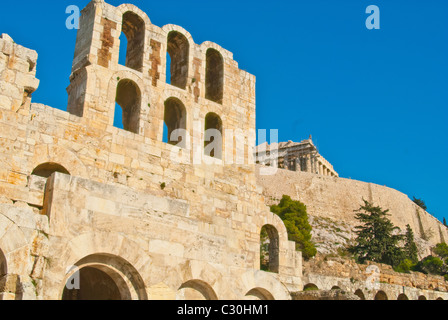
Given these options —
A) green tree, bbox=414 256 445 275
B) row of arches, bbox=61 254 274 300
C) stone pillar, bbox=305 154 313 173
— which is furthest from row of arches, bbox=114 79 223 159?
stone pillar, bbox=305 154 313 173

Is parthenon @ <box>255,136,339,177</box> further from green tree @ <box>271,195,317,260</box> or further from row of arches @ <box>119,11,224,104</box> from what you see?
row of arches @ <box>119,11,224,104</box>

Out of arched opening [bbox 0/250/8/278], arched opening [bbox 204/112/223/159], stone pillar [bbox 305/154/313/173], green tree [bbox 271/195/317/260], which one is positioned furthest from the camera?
stone pillar [bbox 305/154/313/173]

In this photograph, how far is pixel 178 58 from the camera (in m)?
17.4

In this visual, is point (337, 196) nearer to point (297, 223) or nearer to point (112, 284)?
point (297, 223)

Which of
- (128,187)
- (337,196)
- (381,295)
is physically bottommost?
(381,295)

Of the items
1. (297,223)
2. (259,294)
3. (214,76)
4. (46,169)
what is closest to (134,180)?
(46,169)

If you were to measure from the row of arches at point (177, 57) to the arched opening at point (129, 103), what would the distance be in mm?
629

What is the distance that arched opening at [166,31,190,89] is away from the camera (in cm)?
1695

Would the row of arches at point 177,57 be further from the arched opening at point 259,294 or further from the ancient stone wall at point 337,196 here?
the ancient stone wall at point 337,196

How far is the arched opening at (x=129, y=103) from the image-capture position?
15.1 metres

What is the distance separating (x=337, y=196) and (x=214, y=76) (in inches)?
2012

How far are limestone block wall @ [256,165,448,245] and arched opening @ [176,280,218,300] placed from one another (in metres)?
46.9

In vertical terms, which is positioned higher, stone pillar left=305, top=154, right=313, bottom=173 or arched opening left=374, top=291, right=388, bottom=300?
stone pillar left=305, top=154, right=313, bottom=173
